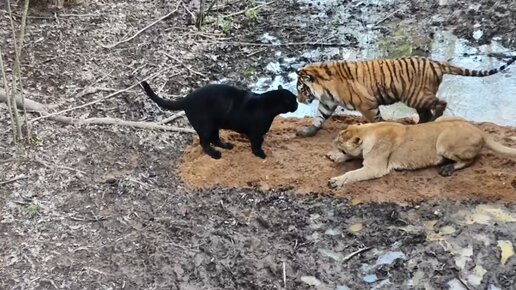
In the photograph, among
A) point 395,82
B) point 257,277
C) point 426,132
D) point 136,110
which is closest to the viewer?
point 257,277

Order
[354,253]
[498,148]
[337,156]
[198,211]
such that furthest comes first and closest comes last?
[337,156], [498,148], [198,211], [354,253]

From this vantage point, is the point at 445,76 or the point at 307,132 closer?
the point at 307,132

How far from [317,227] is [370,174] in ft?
2.45

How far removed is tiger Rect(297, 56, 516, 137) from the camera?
653cm

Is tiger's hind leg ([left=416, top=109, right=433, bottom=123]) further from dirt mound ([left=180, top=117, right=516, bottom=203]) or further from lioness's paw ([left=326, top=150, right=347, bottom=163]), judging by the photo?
lioness's paw ([left=326, top=150, right=347, bottom=163])

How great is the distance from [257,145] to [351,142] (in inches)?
32.2

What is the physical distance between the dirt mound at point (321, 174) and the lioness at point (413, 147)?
0.08 metres

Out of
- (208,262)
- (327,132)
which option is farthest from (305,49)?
(208,262)

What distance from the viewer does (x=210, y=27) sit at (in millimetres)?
8867

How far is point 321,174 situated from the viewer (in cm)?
613

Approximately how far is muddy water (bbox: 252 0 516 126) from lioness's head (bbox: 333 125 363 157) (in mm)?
1177

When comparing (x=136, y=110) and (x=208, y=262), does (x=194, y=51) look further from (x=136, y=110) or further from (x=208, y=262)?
(x=208, y=262)

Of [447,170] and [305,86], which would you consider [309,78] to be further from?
[447,170]

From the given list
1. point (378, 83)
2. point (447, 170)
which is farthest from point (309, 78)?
point (447, 170)
